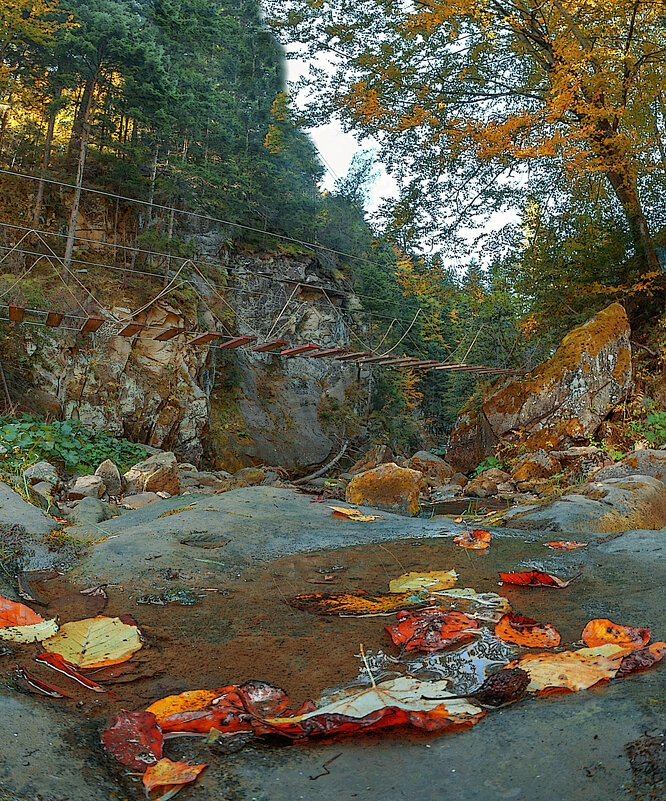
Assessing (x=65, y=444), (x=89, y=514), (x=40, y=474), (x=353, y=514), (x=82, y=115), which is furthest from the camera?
(x=82, y=115)

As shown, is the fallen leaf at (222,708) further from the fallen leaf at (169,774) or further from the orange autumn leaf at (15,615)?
the orange autumn leaf at (15,615)

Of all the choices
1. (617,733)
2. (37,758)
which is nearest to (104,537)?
(37,758)

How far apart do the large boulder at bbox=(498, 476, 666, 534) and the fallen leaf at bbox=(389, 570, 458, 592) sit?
1.29 metres

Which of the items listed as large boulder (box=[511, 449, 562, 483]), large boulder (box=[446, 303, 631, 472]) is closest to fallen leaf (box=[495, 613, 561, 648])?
large boulder (box=[511, 449, 562, 483])

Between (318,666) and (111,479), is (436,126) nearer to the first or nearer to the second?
(111,479)

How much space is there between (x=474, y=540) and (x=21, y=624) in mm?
2118

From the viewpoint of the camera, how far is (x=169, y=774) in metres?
0.84

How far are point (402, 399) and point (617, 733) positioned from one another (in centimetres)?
1647

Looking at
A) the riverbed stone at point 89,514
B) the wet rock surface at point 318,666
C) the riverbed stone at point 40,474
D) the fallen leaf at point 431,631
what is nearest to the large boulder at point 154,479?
the riverbed stone at point 40,474

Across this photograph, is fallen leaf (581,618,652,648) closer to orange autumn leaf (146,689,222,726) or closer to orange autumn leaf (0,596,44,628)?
orange autumn leaf (146,689,222,726)

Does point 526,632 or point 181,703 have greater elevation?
point 526,632

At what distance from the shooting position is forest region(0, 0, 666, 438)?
692cm

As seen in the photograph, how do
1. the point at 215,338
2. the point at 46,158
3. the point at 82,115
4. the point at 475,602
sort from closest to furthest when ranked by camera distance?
1. the point at 475,602
2. the point at 215,338
3. the point at 46,158
4. the point at 82,115

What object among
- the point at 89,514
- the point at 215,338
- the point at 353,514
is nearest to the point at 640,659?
the point at 353,514
